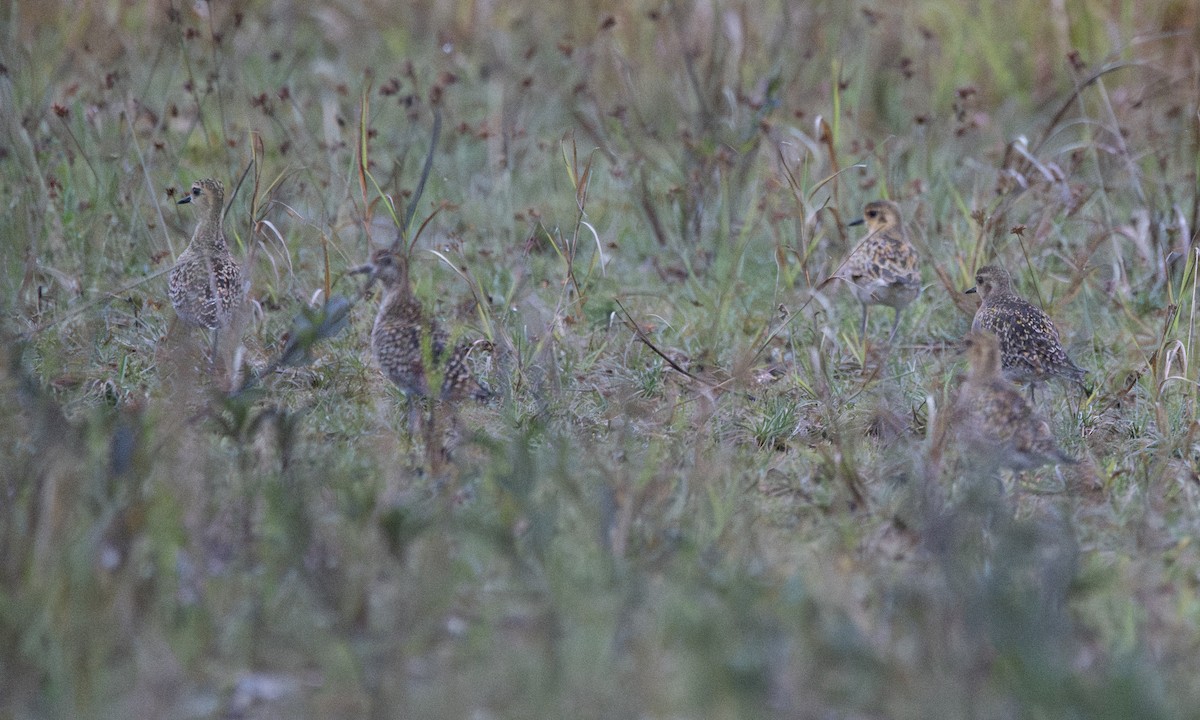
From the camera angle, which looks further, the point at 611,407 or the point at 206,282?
the point at 206,282

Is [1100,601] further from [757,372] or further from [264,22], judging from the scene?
[264,22]

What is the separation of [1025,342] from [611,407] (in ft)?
5.22

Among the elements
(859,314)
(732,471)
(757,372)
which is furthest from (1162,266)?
(732,471)

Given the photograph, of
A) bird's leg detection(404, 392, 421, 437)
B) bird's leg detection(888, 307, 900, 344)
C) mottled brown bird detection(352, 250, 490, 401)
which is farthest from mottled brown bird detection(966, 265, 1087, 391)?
bird's leg detection(404, 392, 421, 437)

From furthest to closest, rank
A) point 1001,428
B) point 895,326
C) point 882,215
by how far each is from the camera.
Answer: point 882,215 < point 895,326 < point 1001,428

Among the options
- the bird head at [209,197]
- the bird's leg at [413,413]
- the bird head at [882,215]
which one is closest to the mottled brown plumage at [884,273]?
the bird head at [882,215]

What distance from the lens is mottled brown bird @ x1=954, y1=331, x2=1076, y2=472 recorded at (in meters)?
4.46

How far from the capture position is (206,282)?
221 inches

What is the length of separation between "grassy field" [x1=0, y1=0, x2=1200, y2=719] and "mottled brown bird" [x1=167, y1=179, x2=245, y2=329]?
0.23 meters

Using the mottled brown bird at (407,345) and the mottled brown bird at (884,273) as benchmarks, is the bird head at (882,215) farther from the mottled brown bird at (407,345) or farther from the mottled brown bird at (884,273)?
the mottled brown bird at (407,345)

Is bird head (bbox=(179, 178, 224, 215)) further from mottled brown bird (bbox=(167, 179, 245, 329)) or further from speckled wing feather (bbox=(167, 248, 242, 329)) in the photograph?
speckled wing feather (bbox=(167, 248, 242, 329))

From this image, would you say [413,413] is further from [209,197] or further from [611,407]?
[209,197]

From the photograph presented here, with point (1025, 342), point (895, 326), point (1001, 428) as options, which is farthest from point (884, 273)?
point (1001, 428)

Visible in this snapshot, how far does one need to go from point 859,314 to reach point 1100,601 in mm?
3032
